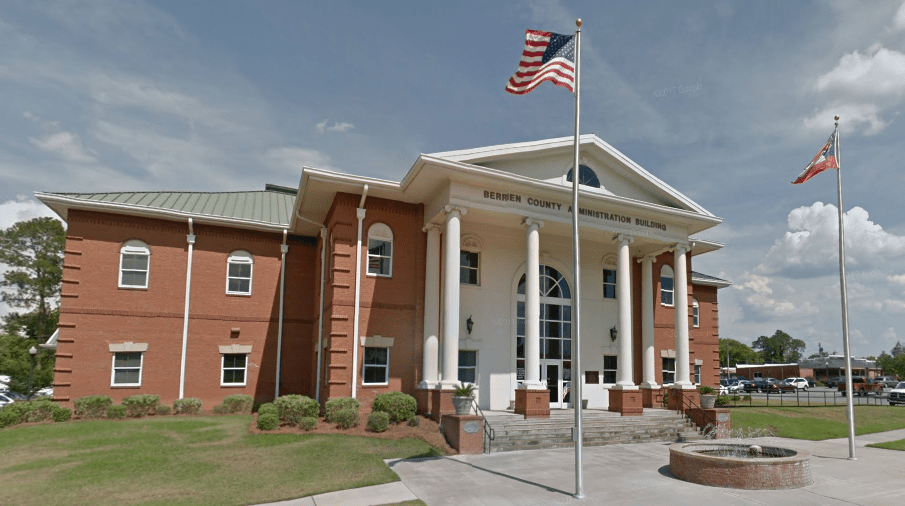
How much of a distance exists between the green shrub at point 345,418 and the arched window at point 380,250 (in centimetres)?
504

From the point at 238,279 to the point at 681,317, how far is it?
18.2 meters

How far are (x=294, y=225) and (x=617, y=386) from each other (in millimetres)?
14463

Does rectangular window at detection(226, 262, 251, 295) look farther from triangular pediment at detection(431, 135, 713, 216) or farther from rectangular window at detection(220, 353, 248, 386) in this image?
triangular pediment at detection(431, 135, 713, 216)

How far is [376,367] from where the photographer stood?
774 inches

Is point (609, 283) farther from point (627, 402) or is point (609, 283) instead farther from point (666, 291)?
point (627, 402)

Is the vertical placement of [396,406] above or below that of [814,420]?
above

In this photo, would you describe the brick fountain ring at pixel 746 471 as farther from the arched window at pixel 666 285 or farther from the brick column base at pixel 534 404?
the arched window at pixel 666 285

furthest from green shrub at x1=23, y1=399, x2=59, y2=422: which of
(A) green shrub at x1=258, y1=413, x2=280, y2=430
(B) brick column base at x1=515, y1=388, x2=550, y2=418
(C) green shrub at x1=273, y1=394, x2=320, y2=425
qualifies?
(B) brick column base at x1=515, y1=388, x2=550, y2=418

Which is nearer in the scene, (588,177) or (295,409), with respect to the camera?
(295,409)

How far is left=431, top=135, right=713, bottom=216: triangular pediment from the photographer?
19.5 meters

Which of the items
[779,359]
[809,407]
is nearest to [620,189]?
[809,407]

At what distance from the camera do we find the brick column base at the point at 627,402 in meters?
19.8

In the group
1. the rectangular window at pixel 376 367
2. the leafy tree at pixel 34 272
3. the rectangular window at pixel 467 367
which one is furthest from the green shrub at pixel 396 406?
the leafy tree at pixel 34 272

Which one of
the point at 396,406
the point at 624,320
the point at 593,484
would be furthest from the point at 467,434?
the point at 624,320
